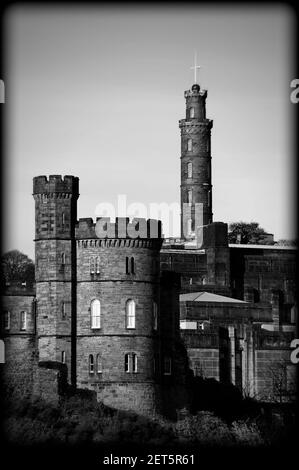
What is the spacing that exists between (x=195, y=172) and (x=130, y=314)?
47495 mm

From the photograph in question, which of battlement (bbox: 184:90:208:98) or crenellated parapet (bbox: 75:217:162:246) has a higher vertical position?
battlement (bbox: 184:90:208:98)

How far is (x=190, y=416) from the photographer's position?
3900 inches

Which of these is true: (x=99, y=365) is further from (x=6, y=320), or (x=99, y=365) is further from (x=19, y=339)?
(x=6, y=320)

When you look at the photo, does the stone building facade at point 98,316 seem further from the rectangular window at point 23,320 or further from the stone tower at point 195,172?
the stone tower at point 195,172

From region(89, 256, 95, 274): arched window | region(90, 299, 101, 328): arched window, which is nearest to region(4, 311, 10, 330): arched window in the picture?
region(90, 299, 101, 328): arched window

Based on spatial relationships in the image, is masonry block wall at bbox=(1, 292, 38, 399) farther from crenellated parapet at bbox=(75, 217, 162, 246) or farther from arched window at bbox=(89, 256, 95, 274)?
crenellated parapet at bbox=(75, 217, 162, 246)

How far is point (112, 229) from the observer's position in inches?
3880

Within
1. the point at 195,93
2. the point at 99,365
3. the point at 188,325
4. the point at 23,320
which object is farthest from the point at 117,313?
the point at 195,93

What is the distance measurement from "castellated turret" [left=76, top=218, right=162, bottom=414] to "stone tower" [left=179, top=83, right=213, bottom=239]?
45.4 meters

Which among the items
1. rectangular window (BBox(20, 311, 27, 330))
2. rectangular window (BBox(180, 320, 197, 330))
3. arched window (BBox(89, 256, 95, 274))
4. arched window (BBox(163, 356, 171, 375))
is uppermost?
arched window (BBox(89, 256, 95, 274))

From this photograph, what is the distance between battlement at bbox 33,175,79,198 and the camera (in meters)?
99.3

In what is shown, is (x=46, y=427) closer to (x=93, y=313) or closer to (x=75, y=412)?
(x=75, y=412)
